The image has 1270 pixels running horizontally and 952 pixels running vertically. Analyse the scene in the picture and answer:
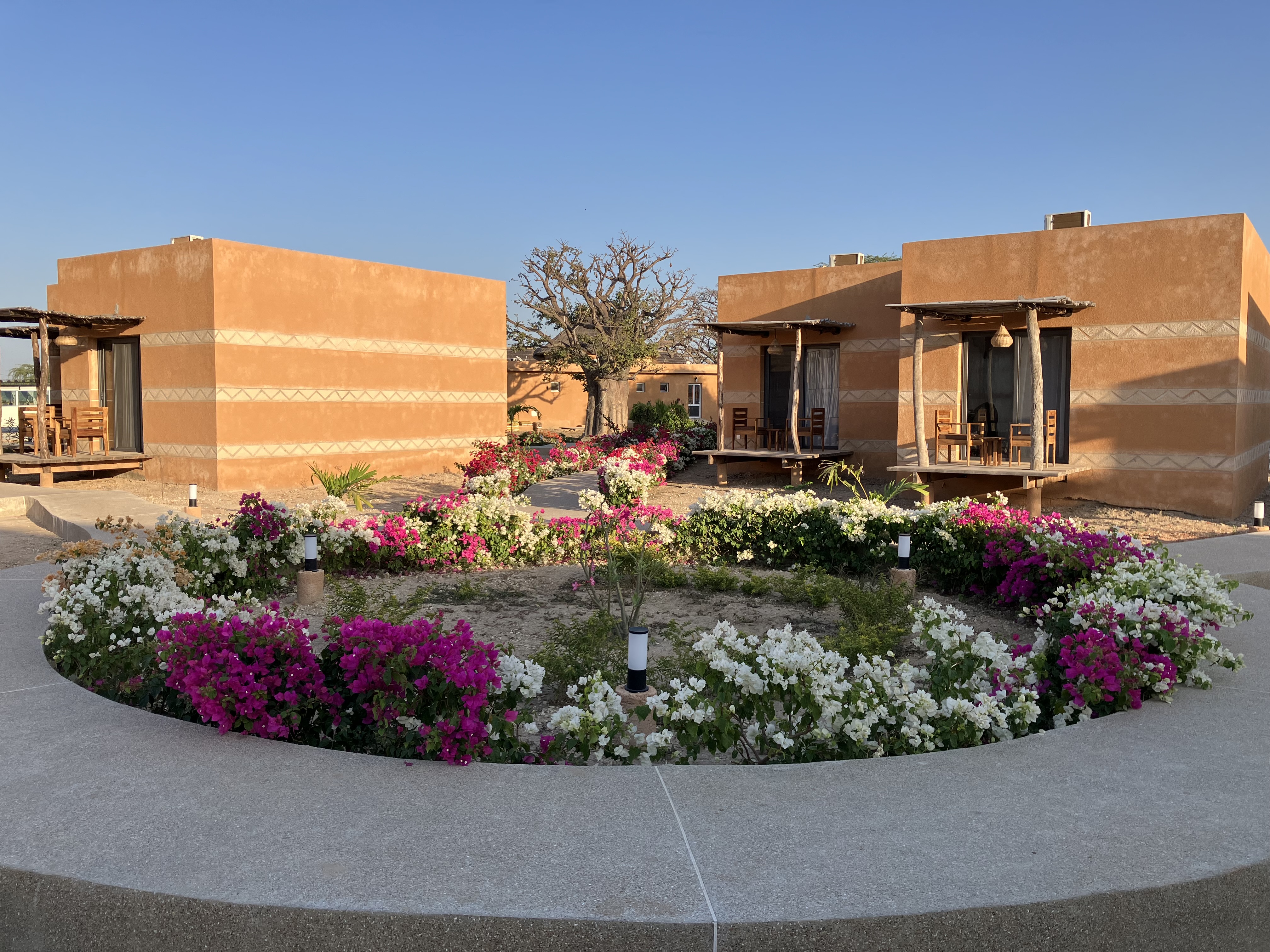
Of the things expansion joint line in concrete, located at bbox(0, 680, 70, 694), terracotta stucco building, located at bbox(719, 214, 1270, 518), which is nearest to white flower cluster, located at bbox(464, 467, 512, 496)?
expansion joint line in concrete, located at bbox(0, 680, 70, 694)

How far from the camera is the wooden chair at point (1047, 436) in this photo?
542 inches

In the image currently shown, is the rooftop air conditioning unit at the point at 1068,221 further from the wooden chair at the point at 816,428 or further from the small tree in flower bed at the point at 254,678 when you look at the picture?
the small tree in flower bed at the point at 254,678

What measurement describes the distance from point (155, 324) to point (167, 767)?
14.7 metres

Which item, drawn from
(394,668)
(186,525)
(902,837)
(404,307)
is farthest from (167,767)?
(404,307)

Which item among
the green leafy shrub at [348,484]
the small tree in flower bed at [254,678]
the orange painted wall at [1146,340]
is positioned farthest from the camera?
the orange painted wall at [1146,340]

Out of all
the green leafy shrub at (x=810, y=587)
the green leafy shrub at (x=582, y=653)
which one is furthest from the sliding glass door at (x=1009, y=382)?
the green leafy shrub at (x=582, y=653)

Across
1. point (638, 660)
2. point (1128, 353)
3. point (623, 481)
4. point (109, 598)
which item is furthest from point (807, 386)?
point (109, 598)

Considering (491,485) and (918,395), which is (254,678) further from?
(918,395)

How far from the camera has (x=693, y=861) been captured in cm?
290

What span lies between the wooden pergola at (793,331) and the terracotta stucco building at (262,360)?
5.83m

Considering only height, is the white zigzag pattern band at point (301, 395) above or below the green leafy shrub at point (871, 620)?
→ above

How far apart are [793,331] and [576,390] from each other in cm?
1915

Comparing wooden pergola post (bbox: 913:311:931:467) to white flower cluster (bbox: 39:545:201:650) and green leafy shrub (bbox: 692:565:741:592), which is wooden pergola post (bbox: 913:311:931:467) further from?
white flower cluster (bbox: 39:545:201:650)

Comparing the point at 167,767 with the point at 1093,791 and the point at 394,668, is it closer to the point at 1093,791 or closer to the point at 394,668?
the point at 394,668
